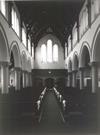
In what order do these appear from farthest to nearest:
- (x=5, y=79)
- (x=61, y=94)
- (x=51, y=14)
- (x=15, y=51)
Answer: (x=15, y=51) < (x=5, y=79) < (x=61, y=94) < (x=51, y=14)

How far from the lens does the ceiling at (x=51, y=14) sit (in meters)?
4.93

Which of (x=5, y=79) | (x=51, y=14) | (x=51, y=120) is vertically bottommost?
(x=51, y=120)

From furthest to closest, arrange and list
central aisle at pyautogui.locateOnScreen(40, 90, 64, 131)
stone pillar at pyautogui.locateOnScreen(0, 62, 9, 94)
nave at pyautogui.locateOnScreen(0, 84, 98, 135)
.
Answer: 1. stone pillar at pyautogui.locateOnScreen(0, 62, 9, 94)
2. central aisle at pyautogui.locateOnScreen(40, 90, 64, 131)
3. nave at pyautogui.locateOnScreen(0, 84, 98, 135)

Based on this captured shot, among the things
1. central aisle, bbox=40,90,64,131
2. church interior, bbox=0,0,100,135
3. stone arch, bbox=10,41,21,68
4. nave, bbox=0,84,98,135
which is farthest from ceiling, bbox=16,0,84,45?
stone arch, bbox=10,41,21,68

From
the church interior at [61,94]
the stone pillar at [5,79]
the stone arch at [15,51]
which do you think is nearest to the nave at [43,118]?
the church interior at [61,94]

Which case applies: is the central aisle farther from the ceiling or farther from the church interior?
the ceiling

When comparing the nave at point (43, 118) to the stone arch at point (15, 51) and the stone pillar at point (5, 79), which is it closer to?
the stone pillar at point (5, 79)

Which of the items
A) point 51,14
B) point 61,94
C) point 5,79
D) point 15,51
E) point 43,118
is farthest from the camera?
point 15,51

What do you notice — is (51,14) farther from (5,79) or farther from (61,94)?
(5,79)

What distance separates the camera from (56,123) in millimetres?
4914

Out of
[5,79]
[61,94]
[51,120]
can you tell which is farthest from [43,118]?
[5,79]

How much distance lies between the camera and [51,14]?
5.98 m

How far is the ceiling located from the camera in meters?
4.93

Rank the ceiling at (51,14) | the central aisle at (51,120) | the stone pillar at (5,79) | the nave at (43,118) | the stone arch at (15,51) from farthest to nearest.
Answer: the stone arch at (15,51) → the stone pillar at (5,79) → the ceiling at (51,14) → the central aisle at (51,120) → the nave at (43,118)
